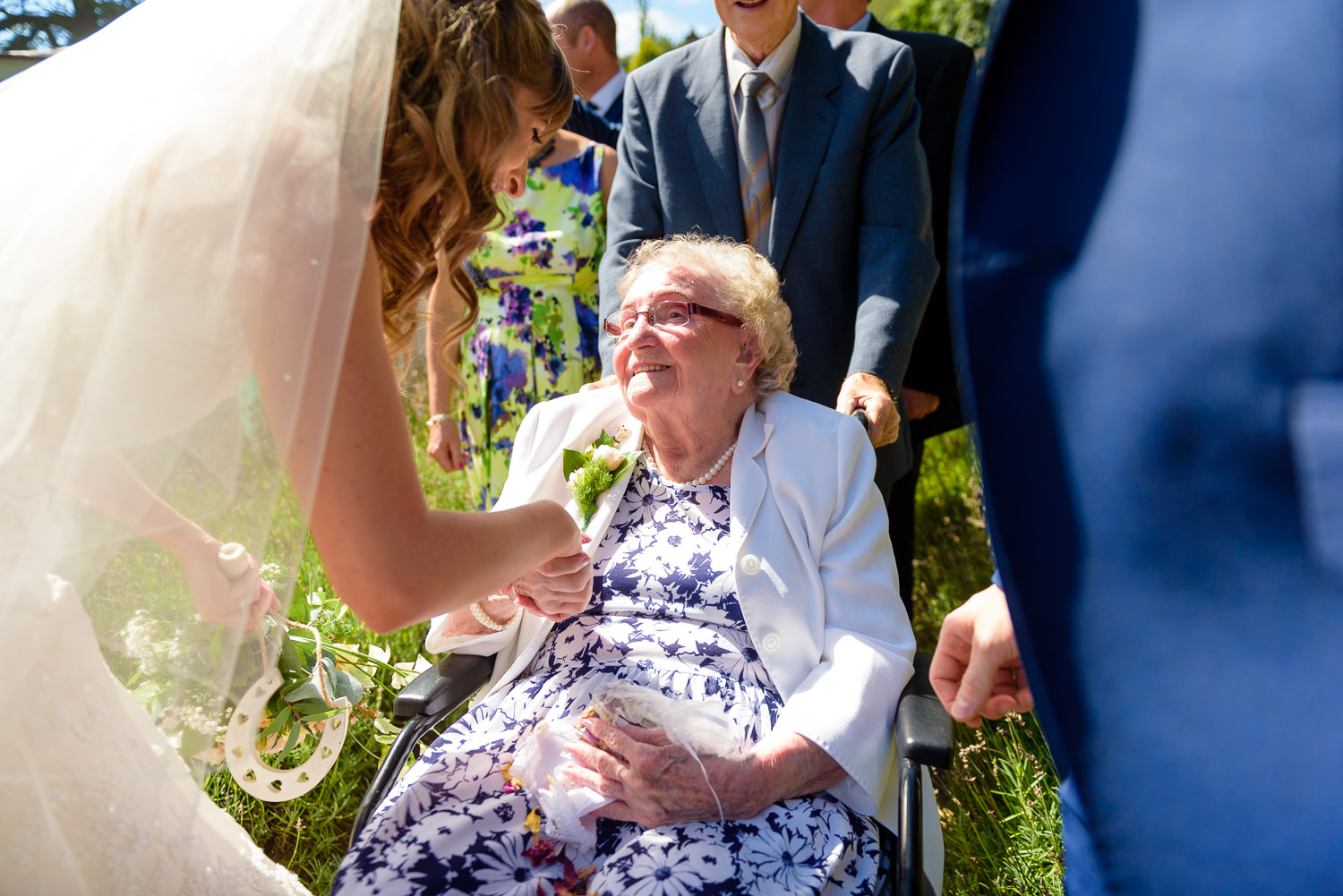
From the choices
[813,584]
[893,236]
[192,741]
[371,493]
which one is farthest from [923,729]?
[893,236]

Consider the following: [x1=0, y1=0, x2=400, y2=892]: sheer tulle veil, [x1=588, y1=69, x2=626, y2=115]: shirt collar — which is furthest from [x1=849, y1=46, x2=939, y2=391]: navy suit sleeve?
[x1=588, y1=69, x2=626, y2=115]: shirt collar

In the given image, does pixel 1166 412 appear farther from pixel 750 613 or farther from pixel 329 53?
pixel 750 613

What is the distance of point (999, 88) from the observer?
0.62m

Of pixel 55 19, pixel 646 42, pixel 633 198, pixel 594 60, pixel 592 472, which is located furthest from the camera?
pixel 646 42

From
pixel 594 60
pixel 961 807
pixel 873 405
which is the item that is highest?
pixel 594 60

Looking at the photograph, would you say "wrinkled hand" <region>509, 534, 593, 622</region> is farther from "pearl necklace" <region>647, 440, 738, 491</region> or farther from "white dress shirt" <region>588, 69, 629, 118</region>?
"white dress shirt" <region>588, 69, 629, 118</region>

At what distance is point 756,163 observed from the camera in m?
2.93

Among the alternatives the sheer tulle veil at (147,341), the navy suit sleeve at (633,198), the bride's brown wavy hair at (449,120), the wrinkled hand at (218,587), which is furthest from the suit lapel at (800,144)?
the wrinkled hand at (218,587)

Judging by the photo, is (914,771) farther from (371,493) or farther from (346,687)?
(346,687)

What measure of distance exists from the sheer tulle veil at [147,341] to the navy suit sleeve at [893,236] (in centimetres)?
170

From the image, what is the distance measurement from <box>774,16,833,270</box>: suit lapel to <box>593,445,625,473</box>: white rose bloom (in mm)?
895

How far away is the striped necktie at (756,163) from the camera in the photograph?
9.56 ft

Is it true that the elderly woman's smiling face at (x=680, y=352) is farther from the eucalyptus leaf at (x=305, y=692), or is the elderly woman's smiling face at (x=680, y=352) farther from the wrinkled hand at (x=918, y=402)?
the wrinkled hand at (x=918, y=402)

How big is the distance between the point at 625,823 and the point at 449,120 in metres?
1.34
